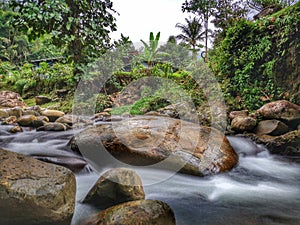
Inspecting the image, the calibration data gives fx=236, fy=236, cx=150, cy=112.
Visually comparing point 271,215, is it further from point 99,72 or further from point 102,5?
point 99,72

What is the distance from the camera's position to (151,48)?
43.1 ft

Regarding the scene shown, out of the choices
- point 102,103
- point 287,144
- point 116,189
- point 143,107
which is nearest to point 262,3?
point 143,107

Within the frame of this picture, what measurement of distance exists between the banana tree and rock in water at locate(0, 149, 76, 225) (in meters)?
11.4

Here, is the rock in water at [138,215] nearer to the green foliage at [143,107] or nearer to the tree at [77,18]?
the tree at [77,18]

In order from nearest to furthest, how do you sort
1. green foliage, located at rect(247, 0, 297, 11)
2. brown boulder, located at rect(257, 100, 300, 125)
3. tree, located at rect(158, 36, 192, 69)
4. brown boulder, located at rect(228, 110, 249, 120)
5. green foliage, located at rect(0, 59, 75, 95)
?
1. brown boulder, located at rect(257, 100, 300, 125)
2. brown boulder, located at rect(228, 110, 249, 120)
3. green foliage, located at rect(247, 0, 297, 11)
4. green foliage, located at rect(0, 59, 75, 95)
5. tree, located at rect(158, 36, 192, 69)

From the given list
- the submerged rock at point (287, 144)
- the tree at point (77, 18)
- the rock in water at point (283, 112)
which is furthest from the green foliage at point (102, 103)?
the tree at point (77, 18)

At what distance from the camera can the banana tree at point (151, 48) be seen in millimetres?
12766

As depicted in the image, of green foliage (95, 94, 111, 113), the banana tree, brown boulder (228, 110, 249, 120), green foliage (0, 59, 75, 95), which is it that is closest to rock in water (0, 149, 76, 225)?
brown boulder (228, 110, 249, 120)

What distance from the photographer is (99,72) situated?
9648 mm

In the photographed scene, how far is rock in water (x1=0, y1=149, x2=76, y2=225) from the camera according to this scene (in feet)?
5.65

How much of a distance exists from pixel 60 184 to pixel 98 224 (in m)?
0.45

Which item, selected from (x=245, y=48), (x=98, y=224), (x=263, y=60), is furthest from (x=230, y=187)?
(x=245, y=48)

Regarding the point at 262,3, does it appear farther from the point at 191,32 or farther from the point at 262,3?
the point at 191,32

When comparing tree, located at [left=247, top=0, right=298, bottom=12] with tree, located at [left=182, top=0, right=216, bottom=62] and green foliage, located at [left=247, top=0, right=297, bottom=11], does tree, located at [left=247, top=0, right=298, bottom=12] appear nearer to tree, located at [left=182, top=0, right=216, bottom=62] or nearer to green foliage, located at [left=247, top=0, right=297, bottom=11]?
green foliage, located at [left=247, top=0, right=297, bottom=11]
